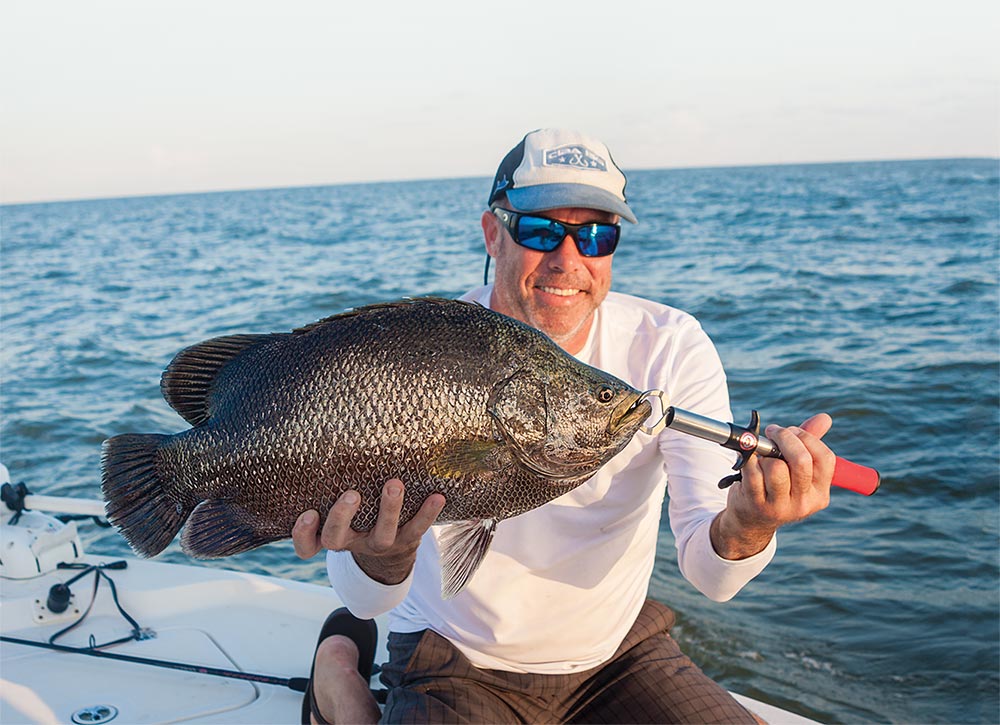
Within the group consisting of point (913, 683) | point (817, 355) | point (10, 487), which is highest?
point (10, 487)

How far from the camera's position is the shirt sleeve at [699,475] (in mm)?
2809

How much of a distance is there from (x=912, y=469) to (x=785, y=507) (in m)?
6.98

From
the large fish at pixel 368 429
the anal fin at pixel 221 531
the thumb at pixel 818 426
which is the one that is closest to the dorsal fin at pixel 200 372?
the large fish at pixel 368 429

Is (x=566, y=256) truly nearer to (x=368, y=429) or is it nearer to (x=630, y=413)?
(x=630, y=413)

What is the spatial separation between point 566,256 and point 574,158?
0.40 m

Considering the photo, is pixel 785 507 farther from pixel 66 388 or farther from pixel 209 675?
pixel 66 388

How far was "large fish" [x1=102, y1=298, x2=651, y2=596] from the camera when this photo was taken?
7.16ft

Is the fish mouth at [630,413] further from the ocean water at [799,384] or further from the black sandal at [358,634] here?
the ocean water at [799,384]

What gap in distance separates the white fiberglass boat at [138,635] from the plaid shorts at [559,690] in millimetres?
682

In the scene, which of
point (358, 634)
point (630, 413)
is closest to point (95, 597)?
point (358, 634)

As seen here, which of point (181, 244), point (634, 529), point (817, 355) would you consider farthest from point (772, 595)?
point (181, 244)

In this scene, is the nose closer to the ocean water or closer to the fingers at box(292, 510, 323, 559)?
the fingers at box(292, 510, 323, 559)

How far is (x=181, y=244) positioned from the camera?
36.7m

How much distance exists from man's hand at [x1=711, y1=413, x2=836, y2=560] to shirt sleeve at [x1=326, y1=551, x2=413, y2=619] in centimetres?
117
